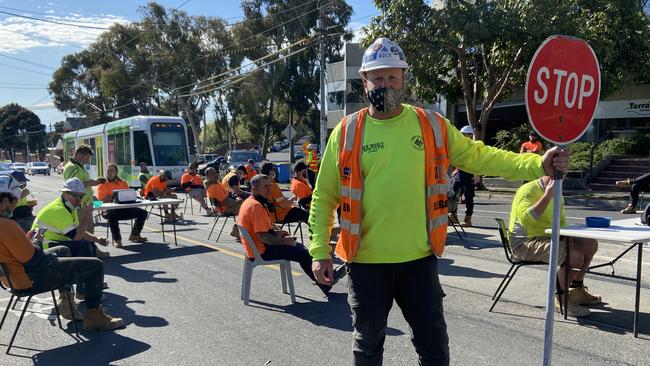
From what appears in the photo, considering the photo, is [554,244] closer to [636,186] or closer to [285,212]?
[285,212]

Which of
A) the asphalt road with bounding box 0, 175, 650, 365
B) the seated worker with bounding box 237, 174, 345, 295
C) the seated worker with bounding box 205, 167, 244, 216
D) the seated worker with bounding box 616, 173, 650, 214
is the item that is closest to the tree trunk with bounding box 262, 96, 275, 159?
the seated worker with bounding box 205, 167, 244, 216

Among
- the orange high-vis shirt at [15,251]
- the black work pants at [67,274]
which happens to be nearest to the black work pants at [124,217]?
the black work pants at [67,274]

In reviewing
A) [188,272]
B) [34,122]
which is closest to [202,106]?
[188,272]

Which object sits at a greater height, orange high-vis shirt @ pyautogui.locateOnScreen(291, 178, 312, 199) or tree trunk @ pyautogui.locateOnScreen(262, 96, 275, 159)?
tree trunk @ pyautogui.locateOnScreen(262, 96, 275, 159)

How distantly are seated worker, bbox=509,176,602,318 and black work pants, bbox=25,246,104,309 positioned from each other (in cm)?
417

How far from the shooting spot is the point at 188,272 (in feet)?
24.8

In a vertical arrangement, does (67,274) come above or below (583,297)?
above

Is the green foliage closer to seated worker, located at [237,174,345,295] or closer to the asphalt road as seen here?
the asphalt road

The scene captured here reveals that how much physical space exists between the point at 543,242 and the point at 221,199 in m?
7.72

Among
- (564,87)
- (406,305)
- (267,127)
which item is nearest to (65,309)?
(406,305)

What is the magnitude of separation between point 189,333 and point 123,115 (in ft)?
168

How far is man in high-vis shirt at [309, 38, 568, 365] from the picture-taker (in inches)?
109

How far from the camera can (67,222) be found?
6.11m

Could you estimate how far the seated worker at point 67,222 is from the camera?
6051 millimetres
